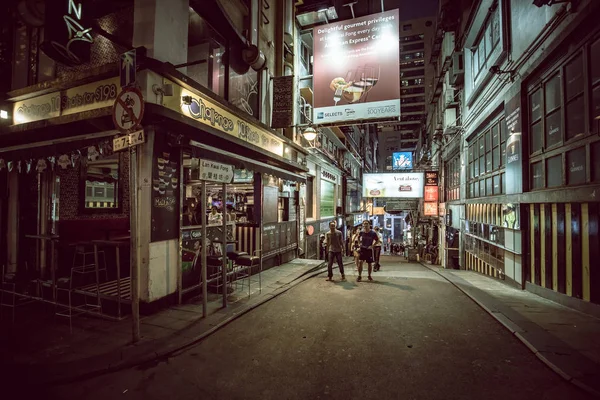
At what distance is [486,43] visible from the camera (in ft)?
43.4

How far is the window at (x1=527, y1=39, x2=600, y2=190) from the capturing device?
6.30m

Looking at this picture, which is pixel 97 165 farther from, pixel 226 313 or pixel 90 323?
pixel 226 313

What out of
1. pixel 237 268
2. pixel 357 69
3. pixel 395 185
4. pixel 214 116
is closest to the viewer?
pixel 214 116

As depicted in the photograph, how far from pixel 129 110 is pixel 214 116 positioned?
3.76 metres

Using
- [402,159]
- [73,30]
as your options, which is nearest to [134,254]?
[73,30]

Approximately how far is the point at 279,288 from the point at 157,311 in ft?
11.8

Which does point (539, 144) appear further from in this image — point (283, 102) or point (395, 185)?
point (395, 185)

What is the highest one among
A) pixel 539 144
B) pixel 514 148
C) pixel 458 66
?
pixel 458 66

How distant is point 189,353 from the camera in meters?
4.73

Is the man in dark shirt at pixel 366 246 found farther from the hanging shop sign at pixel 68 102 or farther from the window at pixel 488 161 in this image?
the hanging shop sign at pixel 68 102

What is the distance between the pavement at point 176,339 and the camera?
13.4 ft

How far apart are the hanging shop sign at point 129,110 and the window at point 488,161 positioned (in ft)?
39.4

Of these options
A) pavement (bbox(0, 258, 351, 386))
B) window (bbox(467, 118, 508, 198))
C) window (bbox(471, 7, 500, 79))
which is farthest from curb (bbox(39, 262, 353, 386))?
window (bbox(471, 7, 500, 79))

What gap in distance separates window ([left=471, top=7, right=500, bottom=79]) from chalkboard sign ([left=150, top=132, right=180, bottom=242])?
523 inches
